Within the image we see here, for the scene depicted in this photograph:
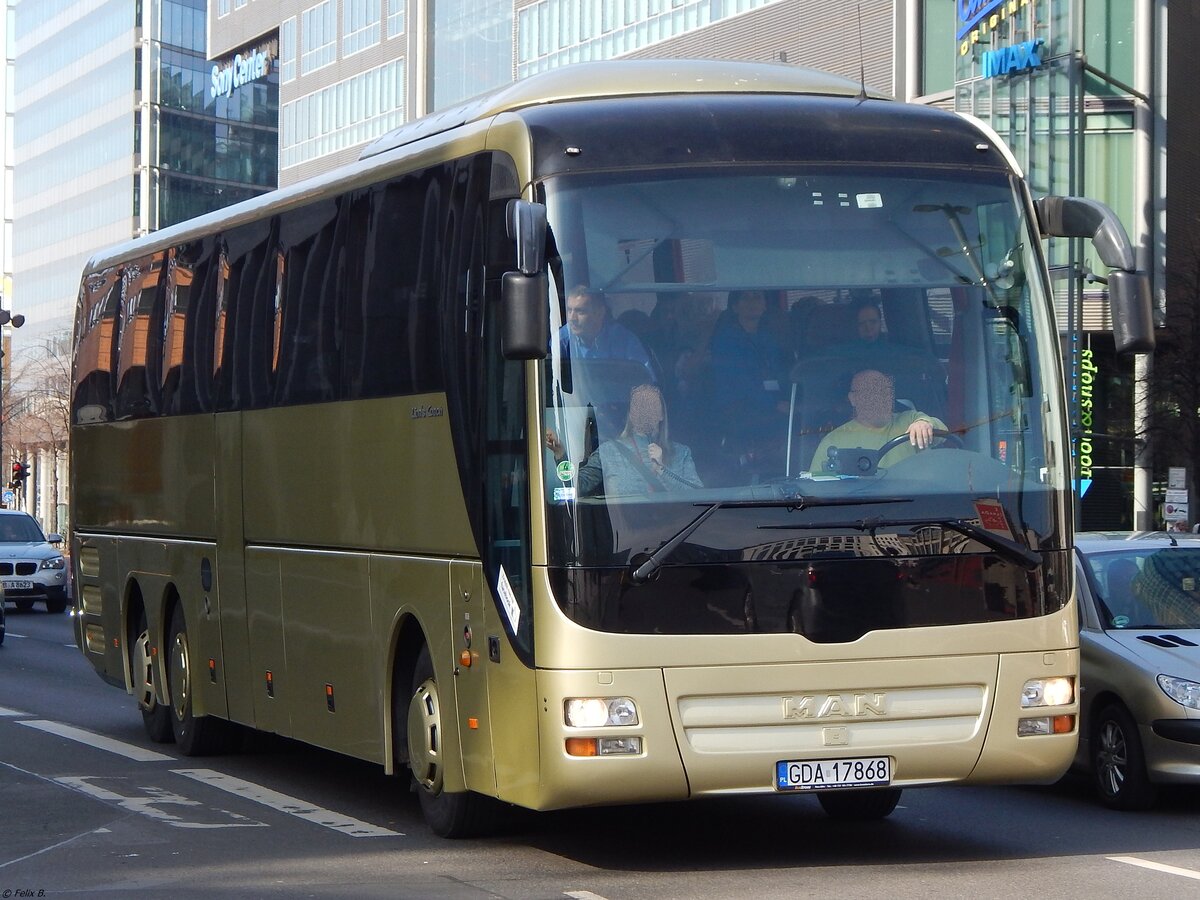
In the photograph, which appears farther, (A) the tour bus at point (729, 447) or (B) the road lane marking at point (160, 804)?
(B) the road lane marking at point (160, 804)

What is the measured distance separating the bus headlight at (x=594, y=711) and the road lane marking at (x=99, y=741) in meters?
6.08

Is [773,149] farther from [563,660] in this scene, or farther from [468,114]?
[563,660]

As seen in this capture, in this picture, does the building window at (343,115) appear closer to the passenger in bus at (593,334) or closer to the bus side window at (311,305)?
the bus side window at (311,305)

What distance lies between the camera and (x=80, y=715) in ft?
55.0

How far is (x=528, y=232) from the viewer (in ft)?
27.2

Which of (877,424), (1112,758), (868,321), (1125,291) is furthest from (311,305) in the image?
(1112,758)

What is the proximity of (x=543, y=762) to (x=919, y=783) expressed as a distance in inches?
64.0

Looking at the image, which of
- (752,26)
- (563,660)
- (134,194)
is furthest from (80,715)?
(134,194)

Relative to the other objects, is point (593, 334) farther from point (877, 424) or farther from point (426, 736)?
point (426, 736)

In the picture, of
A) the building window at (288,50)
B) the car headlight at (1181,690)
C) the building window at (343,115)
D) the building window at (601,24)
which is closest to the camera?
the car headlight at (1181,690)

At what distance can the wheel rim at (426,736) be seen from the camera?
9.62 m

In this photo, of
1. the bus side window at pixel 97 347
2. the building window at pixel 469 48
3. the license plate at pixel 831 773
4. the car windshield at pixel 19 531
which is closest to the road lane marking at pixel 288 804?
the license plate at pixel 831 773

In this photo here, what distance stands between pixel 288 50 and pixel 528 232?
80988mm

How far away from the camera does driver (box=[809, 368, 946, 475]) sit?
8.59m
